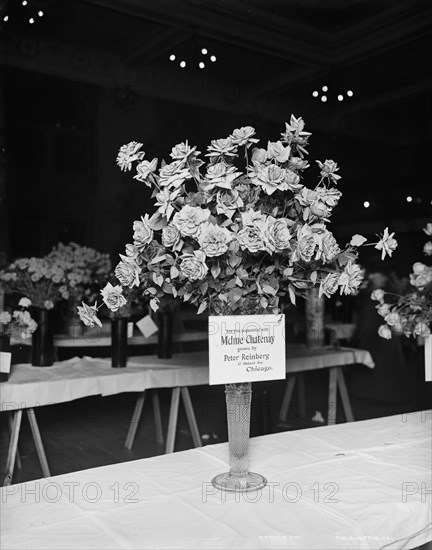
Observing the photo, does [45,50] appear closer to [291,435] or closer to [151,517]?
[291,435]

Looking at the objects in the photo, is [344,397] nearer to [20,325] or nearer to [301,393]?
[301,393]

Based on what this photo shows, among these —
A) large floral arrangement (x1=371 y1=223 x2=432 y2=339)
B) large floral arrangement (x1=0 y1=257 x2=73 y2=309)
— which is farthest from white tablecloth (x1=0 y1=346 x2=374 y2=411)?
large floral arrangement (x1=371 y1=223 x2=432 y2=339)

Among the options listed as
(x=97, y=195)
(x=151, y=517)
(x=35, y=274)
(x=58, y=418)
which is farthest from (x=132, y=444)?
(x=151, y=517)

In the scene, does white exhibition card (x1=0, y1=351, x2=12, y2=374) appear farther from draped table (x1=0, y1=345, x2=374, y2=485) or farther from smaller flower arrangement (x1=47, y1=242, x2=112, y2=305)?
smaller flower arrangement (x1=47, y1=242, x2=112, y2=305)

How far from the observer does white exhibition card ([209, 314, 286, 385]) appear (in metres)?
1.43

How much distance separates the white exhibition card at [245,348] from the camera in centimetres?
143

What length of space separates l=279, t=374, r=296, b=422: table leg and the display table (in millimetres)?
1951

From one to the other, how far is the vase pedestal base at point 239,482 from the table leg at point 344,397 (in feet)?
8.61

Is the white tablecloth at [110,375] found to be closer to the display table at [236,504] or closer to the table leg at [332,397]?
the table leg at [332,397]

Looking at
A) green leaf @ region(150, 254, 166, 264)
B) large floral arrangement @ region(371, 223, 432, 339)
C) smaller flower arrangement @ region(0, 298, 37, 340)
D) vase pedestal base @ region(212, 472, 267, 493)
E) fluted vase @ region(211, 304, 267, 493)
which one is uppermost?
green leaf @ region(150, 254, 166, 264)

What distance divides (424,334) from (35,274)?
2102mm

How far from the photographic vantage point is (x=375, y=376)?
13.8ft

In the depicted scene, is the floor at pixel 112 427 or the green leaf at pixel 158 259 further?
the floor at pixel 112 427

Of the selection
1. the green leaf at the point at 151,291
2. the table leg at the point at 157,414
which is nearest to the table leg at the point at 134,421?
the table leg at the point at 157,414
